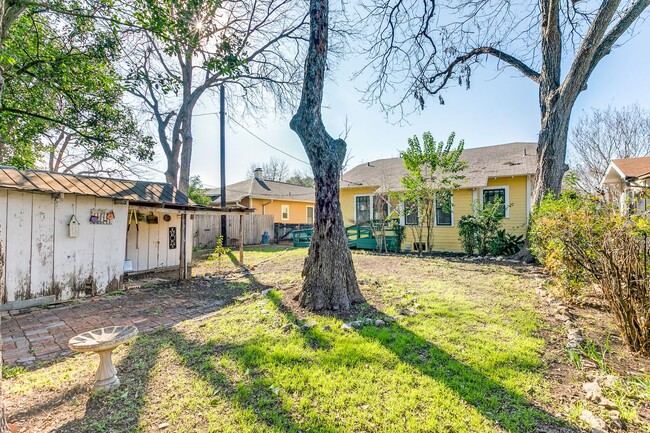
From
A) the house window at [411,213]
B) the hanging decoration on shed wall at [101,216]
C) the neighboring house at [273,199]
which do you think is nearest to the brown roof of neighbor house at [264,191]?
the neighboring house at [273,199]

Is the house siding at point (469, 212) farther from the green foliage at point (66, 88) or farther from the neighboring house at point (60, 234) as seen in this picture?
the green foliage at point (66, 88)

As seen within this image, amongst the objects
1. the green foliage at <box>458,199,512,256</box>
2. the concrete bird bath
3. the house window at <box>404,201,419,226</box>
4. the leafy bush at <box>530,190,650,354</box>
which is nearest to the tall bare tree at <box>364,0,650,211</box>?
the green foliage at <box>458,199,512,256</box>

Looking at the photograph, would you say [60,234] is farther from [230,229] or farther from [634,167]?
[634,167]

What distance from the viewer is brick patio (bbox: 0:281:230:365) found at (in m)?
4.02

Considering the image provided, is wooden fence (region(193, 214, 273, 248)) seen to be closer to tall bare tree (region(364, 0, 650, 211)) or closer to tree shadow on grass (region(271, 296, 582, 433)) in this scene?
tall bare tree (region(364, 0, 650, 211))

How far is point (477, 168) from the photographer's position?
12836 millimetres

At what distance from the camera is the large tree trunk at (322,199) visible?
16.3 ft

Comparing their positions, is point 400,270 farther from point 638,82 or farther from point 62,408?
point 638,82

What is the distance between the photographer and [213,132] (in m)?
16.8

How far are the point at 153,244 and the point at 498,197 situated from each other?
12.7 m

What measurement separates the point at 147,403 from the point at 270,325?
1.88 metres

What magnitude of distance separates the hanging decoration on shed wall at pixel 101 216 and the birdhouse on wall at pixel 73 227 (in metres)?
0.32

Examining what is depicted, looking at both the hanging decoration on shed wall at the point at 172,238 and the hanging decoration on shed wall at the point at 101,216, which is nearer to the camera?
the hanging decoration on shed wall at the point at 101,216

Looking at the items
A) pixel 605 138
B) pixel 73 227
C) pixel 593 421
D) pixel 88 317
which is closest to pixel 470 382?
pixel 593 421
